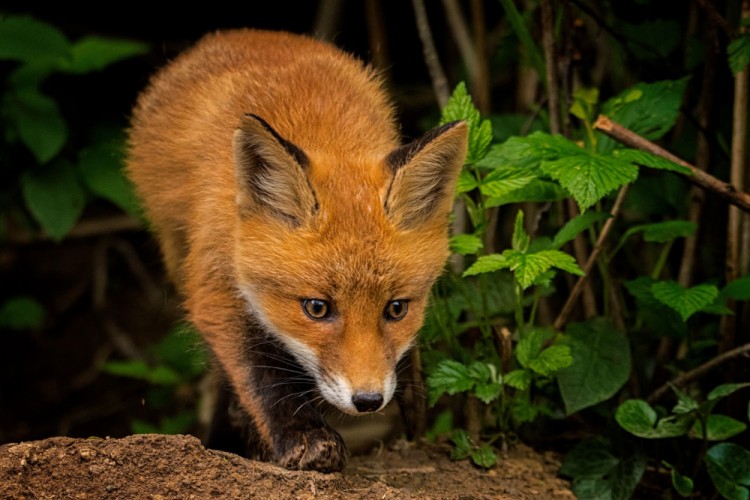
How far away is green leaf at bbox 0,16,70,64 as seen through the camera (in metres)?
4.89

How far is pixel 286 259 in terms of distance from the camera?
10.3ft

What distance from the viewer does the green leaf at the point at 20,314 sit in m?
6.71

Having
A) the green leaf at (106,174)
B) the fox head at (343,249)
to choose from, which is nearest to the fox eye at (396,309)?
the fox head at (343,249)

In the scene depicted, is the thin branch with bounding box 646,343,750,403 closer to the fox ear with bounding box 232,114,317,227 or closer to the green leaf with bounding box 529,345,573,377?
the green leaf with bounding box 529,345,573,377

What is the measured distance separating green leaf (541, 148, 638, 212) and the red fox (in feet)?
1.11

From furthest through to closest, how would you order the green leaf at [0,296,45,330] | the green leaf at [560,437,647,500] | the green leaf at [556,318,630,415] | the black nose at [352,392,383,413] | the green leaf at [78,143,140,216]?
the green leaf at [0,296,45,330] → the green leaf at [78,143,140,216] → the green leaf at [556,318,630,415] → the green leaf at [560,437,647,500] → the black nose at [352,392,383,413]

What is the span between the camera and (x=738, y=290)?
3.51 m

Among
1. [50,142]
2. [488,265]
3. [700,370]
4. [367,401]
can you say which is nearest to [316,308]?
[367,401]

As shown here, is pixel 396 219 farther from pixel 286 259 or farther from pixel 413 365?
pixel 413 365

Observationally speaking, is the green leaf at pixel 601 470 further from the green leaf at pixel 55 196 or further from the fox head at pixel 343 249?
the green leaf at pixel 55 196

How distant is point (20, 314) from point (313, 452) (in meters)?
4.26

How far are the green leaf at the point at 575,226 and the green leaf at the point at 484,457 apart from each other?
2.60ft

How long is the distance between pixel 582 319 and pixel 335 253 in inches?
60.3

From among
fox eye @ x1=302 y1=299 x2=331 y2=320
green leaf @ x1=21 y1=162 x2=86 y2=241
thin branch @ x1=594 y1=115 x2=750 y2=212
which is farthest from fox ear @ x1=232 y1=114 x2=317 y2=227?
green leaf @ x1=21 y1=162 x2=86 y2=241
